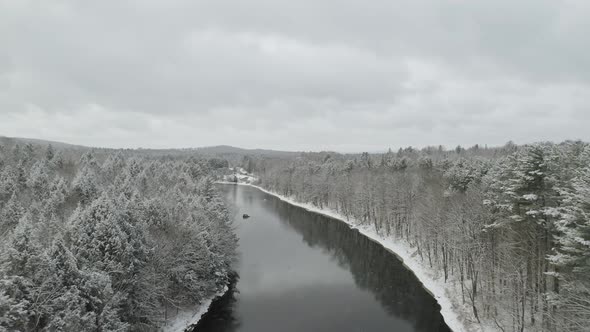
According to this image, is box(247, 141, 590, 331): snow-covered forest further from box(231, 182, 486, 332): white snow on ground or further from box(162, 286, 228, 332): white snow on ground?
box(162, 286, 228, 332): white snow on ground

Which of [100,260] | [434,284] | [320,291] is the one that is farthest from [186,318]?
[434,284]

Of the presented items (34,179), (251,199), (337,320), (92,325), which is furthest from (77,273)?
(251,199)

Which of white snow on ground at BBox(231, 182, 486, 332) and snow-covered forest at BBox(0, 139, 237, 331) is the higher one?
snow-covered forest at BBox(0, 139, 237, 331)

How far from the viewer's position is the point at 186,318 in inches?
→ 1034

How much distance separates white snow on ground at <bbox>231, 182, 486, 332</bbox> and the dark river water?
80 cm

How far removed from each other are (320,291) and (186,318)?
14602 mm

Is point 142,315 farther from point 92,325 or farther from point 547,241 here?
point 547,241

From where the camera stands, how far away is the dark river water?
27297 mm

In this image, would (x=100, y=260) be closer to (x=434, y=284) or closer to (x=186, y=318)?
(x=186, y=318)

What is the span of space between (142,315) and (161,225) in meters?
7.01

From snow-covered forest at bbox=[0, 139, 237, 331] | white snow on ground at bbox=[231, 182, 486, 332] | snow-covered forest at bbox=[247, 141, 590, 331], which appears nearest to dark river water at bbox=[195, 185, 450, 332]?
white snow on ground at bbox=[231, 182, 486, 332]

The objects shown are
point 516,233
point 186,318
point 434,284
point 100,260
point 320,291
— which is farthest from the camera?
point 320,291

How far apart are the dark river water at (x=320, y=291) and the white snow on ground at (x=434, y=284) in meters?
0.80

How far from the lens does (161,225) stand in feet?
80.7
